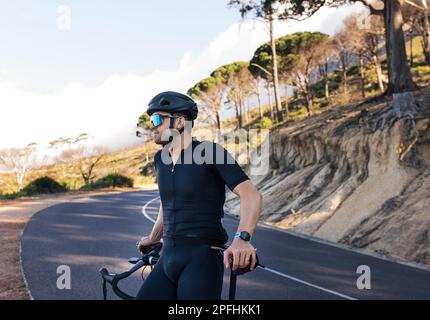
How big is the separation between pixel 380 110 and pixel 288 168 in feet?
20.9

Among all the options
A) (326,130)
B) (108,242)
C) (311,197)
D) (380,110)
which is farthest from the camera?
(326,130)

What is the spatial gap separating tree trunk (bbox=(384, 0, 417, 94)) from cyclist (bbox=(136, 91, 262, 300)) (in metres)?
19.3

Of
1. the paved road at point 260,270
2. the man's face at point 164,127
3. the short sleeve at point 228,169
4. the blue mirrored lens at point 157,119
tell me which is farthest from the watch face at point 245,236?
the paved road at point 260,270

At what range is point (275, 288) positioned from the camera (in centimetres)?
753

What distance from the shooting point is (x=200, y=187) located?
109 inches

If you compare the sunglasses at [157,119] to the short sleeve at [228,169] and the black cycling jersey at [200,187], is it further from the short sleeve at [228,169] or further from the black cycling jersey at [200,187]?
the short sleeve at [228,169]

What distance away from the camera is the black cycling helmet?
9.57 feet

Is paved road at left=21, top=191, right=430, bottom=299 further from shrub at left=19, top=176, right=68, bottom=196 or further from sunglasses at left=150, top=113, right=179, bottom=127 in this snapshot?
shrub at left=19, top=176, right=68, bottom=196

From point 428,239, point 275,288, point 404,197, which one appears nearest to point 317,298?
point 275,288

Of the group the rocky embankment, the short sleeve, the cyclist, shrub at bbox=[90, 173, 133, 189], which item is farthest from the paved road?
shrub at bbox=[90, 173, 133, 189]

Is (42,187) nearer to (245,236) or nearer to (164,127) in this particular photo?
(164,127)

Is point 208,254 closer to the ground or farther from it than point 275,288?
farther from it

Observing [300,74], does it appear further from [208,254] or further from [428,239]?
[208,254]

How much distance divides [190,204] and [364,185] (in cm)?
1398
